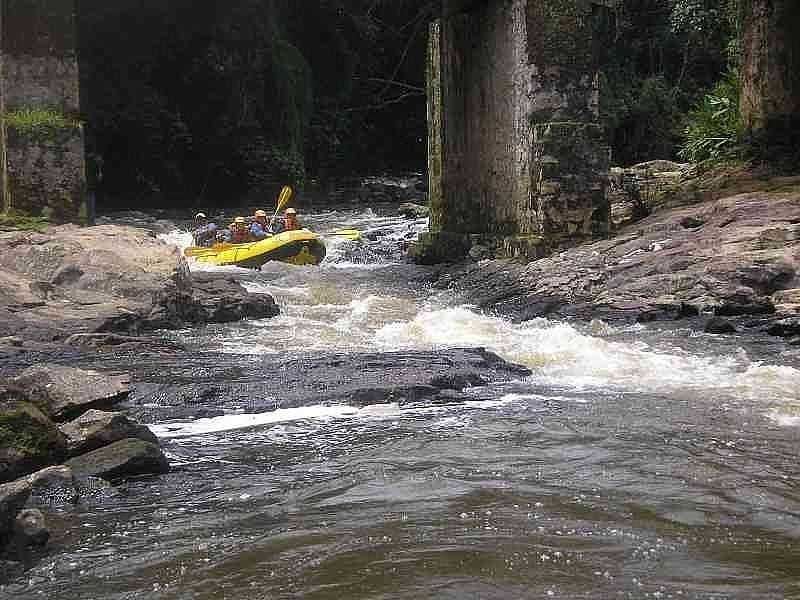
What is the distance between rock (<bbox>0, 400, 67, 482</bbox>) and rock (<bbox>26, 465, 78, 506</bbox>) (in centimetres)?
11

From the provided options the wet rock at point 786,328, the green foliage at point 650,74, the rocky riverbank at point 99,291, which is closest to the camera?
the wet rock at point 786,328

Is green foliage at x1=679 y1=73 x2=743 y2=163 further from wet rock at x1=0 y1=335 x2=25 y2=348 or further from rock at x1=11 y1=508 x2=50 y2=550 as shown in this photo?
rock at x1=11 y1=508 x2=50 y2=550

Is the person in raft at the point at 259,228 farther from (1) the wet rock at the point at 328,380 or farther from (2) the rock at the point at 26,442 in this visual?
(2) the rock at the point at 26,442

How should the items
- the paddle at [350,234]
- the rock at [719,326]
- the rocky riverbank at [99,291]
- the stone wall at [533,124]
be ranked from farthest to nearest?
the paddle at [350,234]
the stone wall at [533,124]
the rocky riverbank at [99,291]
the rock at [719,326]

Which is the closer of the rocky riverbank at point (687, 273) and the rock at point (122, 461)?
the rock at point (122, 461)

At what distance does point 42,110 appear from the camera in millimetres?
12289

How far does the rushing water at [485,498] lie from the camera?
3.67m

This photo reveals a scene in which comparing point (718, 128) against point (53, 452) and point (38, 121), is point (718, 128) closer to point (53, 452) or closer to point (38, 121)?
point (38, 121)

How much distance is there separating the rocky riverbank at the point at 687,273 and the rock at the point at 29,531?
6.44 metres

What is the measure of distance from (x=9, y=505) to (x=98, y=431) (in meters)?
1.22

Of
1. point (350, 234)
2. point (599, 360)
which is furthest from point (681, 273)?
point (350, 234)

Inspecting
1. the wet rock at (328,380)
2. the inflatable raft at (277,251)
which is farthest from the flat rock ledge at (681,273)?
the inflatable raft at (277,251)

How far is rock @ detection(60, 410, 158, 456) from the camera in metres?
5.06

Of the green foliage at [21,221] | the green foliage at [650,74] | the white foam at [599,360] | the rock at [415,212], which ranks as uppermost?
the green foliage at [650,74]
